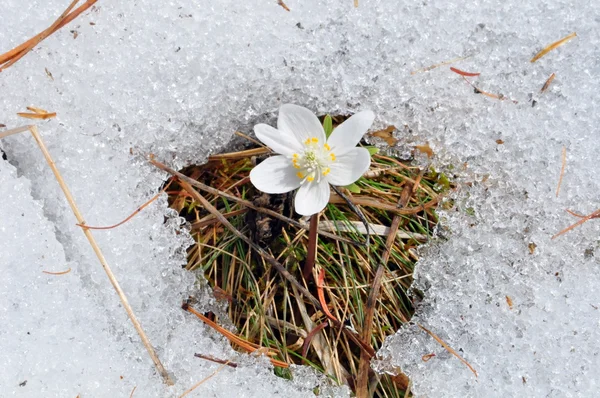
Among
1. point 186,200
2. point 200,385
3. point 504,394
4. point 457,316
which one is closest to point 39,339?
point 200,385

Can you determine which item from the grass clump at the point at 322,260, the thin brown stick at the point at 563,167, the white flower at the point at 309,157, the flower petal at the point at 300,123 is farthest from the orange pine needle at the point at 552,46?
the flower petal at the point at 300,123

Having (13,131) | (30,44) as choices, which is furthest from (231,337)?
(30,44)

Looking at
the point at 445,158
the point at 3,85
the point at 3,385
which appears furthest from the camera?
the point at 445,158

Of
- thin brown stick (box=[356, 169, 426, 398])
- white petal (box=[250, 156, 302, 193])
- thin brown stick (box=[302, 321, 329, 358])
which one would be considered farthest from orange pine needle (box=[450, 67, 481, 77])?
thin brown stick (box=[302, 321, 329, 358])

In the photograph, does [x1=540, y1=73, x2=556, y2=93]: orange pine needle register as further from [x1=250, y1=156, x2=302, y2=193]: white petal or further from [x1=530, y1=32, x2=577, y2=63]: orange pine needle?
[x1=250, y1=156, x2=302, y2=193]: white petal

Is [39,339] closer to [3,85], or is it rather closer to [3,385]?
[3,385]

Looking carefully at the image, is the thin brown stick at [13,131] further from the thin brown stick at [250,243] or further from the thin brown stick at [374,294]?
the thin brown stick at [374,294]
